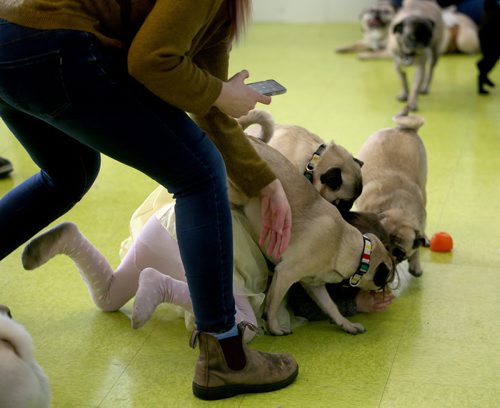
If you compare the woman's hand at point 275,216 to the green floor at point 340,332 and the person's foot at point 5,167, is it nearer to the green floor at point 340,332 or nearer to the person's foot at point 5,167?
the green floor at point 340,332

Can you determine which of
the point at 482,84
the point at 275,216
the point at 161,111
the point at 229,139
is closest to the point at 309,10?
the point at 482,84

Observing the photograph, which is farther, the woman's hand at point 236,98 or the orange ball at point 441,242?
the orange ball at point 441,242

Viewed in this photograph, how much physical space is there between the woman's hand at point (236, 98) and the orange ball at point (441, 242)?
142 cm

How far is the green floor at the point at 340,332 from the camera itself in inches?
88.8

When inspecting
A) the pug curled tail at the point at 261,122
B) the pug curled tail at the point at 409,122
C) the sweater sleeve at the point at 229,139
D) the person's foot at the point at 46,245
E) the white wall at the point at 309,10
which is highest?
the sweater sleeve at the point at 229,139

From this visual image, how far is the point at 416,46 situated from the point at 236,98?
10.4 ft

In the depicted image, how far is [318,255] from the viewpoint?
8.29ft

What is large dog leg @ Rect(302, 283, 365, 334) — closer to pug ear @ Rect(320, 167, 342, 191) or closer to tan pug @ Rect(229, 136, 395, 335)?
tan pug @ Rect(229, 136, 395, 335)

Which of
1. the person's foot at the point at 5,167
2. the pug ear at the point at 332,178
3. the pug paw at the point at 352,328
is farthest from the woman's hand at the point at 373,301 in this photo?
the person's foot at the point at 5,167

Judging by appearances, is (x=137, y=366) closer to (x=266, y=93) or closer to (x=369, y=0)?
(x=266, y=93)

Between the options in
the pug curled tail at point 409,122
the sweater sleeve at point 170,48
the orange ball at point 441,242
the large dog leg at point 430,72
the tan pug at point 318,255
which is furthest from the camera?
the large dog leg at point 430,72

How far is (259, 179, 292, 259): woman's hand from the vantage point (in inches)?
87.3

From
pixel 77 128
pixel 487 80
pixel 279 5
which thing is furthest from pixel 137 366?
pixel 279 5

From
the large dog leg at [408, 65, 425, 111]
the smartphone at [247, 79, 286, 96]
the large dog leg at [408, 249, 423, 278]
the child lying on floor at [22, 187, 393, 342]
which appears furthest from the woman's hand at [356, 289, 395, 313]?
the large dog leg at [408, 65, 425, 111]
